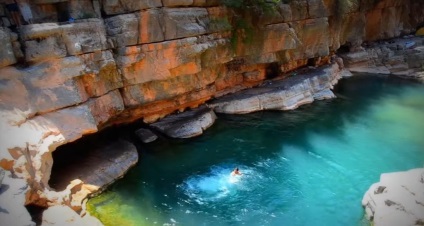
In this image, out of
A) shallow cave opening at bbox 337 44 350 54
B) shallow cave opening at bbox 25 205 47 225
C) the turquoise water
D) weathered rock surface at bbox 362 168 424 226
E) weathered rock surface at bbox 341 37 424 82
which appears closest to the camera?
shallow cave opening at bbox 25 205 47 225

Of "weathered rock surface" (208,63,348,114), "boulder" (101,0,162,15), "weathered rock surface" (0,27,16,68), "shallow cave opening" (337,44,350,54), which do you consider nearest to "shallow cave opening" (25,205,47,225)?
"weathered rock surface" (0,27,16,68)

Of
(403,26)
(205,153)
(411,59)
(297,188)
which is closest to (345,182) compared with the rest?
(297,188)

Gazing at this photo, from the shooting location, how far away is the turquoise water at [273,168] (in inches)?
420

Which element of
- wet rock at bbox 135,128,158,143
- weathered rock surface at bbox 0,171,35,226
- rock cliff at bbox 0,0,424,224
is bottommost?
wet rock at bbox 135,128,158,143

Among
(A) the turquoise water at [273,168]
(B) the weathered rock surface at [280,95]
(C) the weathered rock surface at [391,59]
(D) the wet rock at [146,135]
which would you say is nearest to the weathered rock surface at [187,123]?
(A) the turquoise water at [273,168]

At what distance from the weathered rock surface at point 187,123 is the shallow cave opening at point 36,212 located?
25.0ft

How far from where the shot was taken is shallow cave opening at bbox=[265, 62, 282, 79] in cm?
2108

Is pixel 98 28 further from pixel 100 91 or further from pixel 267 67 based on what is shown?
pixel 267 67

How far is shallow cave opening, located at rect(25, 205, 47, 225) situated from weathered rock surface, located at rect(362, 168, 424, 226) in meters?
9.33

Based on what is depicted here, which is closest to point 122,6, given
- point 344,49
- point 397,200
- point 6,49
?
point 6,49

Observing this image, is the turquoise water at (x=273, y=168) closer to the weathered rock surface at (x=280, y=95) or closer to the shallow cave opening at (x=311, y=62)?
the weathered rock surface at (x=280, y=95)

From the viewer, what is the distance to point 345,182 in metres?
12.3

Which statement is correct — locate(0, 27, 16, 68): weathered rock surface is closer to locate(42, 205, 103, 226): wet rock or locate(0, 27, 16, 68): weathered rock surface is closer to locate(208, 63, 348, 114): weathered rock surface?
locate(42, 205, 103, 226): wet rock

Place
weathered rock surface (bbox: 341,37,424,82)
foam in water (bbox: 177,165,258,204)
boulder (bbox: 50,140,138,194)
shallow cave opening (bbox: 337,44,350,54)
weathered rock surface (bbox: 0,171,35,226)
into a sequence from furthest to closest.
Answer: shallow cave opening (bbox: 337,44,350,54) → weathered rock surface (bbox: 341,37,424,82) → foam in water (bbox: 177,165,258,204) → boulder (bbox: 50,140,138,194) → weathered rock surface (bbox: 0,171,35,226)
